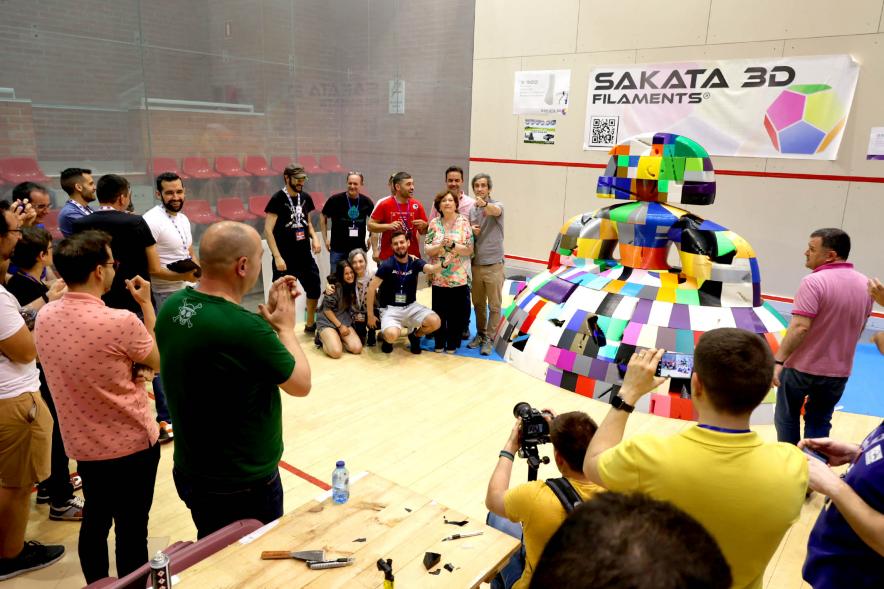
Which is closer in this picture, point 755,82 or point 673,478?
point 673,478

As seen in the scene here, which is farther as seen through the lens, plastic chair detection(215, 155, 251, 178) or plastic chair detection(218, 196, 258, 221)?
plastic chair detection(218, 196, 258, 221)

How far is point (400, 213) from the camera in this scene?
6555mm

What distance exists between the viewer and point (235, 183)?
7.70 meters

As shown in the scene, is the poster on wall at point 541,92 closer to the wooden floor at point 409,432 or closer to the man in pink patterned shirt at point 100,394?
the wooden floor at point 409,432

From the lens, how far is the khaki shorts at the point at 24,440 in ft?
8.94

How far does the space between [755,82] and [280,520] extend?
22.3 feet

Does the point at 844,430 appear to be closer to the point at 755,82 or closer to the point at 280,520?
the point at 755,82

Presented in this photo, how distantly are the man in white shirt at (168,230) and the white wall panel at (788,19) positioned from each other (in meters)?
5.98

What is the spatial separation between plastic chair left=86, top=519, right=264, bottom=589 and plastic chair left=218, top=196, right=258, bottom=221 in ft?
19.7

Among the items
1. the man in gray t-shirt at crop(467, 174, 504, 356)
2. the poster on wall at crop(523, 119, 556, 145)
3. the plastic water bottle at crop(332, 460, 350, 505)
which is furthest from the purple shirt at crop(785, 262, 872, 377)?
the poster on wall at crop(523, 119, 556, 145)

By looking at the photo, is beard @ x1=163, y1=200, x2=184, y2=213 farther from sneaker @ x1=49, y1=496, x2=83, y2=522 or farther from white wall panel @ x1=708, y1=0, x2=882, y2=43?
white wall panel @ x1=708, y1=0, x2=882, y2=43

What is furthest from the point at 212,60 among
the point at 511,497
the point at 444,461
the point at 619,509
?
the point at 619,509

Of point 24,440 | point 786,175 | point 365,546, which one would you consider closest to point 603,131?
point 786,175

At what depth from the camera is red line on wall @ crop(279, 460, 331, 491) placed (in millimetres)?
3867
